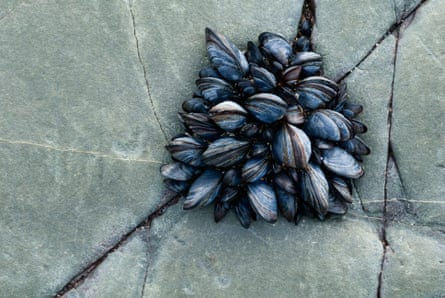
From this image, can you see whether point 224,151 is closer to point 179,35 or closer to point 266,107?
point 266,107

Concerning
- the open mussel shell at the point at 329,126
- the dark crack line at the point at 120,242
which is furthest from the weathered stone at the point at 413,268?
the dark crack line at the point at 120,242

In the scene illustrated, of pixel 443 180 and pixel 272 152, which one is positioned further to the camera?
pixel 443 180

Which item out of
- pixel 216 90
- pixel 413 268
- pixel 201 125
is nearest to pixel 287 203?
pixel 201 125

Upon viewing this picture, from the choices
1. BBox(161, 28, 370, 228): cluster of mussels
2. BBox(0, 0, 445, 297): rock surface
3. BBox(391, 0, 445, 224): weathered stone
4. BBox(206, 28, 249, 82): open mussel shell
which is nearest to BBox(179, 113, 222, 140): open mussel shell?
BBox(161, 28, 370, 228): cluster of mussels

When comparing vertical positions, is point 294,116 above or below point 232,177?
above

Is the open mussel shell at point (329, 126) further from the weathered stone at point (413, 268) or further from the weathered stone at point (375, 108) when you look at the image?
the weathered stone at point (413, 268)

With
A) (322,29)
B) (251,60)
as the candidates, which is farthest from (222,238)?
(322,29)

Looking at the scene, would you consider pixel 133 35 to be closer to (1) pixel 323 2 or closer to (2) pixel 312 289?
(1) pixel 323 2
